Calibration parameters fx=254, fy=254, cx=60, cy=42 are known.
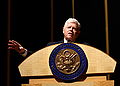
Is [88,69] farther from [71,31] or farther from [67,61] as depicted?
[71,31]

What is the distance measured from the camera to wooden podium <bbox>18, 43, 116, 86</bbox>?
1.12m

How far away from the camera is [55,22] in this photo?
2160 millimetres

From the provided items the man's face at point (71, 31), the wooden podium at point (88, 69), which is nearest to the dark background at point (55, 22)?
the man's face at point (71, 31)

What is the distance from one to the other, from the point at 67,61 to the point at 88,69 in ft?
0.33

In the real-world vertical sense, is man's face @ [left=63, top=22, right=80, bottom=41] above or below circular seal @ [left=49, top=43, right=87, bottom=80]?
above

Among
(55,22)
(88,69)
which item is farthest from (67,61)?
(55,22)

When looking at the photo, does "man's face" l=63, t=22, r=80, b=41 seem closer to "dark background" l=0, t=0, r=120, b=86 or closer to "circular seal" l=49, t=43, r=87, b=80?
"circular seal" l=49, t=43, r=87, b=80

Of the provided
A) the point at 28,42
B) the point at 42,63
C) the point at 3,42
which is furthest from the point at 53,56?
the point at 28,42

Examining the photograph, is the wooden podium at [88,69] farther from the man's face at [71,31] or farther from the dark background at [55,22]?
the dark background at [55,22]

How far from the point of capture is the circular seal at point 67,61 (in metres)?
1.14

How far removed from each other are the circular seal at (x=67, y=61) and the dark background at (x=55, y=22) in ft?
2.82

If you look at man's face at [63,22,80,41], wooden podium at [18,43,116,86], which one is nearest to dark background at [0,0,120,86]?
man's face at [63,22,80,41]

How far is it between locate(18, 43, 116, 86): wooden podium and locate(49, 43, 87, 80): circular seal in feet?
0.08

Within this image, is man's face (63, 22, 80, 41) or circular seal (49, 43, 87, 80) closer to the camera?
circular seal (49, 43, 87, 80)
